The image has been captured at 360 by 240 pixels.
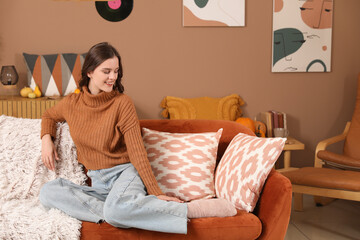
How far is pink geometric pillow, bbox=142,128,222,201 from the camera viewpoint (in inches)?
76.5

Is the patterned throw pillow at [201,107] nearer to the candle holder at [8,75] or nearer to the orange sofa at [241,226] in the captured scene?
the candle holder at [8,75]

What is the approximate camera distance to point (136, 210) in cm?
160

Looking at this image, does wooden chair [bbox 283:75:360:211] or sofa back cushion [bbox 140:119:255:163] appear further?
wooden chair [bbox 283:75:360:211]

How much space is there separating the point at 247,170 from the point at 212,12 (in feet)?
6.86

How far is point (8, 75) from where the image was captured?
10.6ft

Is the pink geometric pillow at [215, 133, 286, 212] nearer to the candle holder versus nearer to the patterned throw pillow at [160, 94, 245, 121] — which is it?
the patterned throw pillow at [160, 94, 245, 121]

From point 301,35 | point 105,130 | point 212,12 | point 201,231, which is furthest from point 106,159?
point 301,35

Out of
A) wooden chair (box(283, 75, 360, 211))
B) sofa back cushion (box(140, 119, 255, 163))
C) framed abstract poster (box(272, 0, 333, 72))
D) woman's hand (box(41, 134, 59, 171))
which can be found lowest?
wooden chair (box(283, 75, 360, 211))

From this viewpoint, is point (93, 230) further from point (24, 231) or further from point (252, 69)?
point (252, 69)

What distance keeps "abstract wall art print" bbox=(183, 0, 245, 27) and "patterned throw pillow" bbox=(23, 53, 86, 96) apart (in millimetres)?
1023

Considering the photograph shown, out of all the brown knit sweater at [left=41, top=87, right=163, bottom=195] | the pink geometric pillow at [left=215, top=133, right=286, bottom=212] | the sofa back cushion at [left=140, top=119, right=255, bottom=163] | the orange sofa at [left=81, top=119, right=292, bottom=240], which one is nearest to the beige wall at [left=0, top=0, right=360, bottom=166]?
the sofa back cushion at [left=140, top=119, right=255, bottom=163]

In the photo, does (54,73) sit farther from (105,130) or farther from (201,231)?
(201,231)

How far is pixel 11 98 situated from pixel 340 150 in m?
3.00

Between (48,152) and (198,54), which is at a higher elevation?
(198,54)
